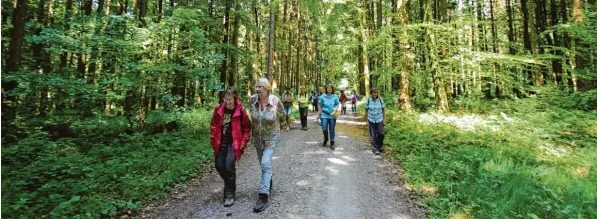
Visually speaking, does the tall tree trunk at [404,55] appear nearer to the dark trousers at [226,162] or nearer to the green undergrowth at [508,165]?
the green undergrowth at [508,165]

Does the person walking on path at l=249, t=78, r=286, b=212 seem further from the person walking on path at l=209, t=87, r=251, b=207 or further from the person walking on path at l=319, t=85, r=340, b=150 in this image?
the person walking on path at l=319, t=85, r=340, b=150

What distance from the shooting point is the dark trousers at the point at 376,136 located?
9.72m

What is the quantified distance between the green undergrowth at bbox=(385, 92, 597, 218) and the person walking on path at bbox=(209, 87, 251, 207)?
3442 millimetres

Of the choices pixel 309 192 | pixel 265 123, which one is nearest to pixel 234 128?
pixel 265 123

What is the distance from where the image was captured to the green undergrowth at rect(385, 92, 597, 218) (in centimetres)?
527

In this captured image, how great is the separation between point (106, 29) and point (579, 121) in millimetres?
14012

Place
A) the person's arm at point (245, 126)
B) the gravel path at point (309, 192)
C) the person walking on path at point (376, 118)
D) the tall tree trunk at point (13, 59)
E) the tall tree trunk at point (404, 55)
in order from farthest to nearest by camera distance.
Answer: the tall tree trunk at point (404, 55), the person walking on path at point (376, 118), the tall tree trunk at point (13, 59), the person's arm at point (245, 126), the gravel path at point (309, 192)

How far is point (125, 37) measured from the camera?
8.50 meters

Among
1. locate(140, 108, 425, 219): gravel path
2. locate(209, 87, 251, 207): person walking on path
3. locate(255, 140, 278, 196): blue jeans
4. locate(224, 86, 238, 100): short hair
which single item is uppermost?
locate(224, 86, 238, 100): short hair

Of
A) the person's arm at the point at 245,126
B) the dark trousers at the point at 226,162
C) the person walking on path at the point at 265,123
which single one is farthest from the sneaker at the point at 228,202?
the person's arm at the point at 245,126

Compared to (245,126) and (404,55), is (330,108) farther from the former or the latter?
(404,55)

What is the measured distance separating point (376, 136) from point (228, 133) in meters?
5.82

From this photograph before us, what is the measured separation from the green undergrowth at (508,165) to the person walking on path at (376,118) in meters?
0.56

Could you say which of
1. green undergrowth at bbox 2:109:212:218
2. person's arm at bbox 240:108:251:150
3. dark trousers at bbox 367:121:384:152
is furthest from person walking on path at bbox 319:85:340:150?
person's arm at bbox 240:108:251:150
